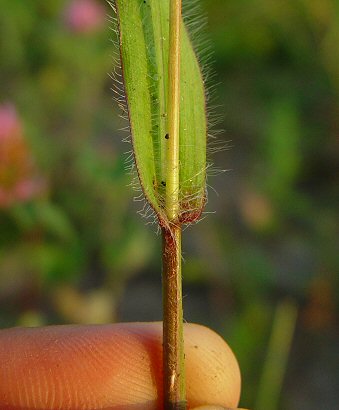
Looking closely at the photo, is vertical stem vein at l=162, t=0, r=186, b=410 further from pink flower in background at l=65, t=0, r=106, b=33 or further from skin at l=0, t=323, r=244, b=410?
pink flower in background at l=65, t=0, r=106, b=33

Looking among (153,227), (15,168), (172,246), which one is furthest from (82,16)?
(172,246)

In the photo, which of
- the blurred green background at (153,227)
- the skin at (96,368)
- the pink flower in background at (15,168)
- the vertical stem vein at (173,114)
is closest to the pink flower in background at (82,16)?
the blurred green background at (153,227)

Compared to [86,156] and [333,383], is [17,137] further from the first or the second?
[333,383]

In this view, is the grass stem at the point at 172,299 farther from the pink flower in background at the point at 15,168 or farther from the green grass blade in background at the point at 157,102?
the pink flower in background at the point at 15,168

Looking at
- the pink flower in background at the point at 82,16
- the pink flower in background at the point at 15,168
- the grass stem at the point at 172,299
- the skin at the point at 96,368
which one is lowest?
the skin at the point at 96,368

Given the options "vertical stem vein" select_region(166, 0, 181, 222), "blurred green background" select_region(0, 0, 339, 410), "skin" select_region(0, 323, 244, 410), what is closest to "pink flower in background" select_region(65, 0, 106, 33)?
"blurred green background" select_region(0, 0, 339, 410)

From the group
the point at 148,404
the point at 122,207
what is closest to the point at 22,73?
the point at 122,207

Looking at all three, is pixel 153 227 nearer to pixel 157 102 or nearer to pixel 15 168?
pixel 15 168
